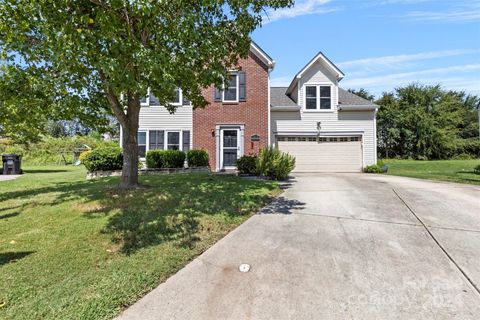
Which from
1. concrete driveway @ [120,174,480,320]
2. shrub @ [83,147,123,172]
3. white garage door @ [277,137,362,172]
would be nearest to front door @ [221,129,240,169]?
white garage door @ [277,137,362,172]

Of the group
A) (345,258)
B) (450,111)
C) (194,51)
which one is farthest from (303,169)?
(450,111)

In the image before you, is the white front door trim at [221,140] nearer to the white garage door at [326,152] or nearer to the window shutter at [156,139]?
the white garage door at [326,152]

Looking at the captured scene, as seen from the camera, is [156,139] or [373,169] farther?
[156,139]

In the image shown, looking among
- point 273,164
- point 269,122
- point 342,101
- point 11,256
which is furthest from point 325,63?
point 11,256

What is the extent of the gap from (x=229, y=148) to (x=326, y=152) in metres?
5.63

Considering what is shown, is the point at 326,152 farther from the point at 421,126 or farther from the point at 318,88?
the point at 421,126

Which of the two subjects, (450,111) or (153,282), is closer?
(153,282)

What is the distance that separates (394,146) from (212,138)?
24.3 meters

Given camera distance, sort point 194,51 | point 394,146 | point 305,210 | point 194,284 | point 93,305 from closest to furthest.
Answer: point 93,305, point 194,284, point 194,51, point 305,210, point 394,146

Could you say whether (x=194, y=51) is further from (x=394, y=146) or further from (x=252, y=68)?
(x=394, y=146)

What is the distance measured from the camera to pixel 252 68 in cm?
1638

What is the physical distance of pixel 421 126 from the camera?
31562 millimetres

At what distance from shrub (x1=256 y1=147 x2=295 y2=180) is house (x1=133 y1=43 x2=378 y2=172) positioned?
12.9ft

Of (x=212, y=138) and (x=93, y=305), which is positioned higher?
(x=212, y=138)
